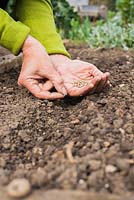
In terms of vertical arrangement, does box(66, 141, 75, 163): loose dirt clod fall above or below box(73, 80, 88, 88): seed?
above

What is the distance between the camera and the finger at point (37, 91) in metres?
1.65

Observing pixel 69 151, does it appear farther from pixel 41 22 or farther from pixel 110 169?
pixel 41 22

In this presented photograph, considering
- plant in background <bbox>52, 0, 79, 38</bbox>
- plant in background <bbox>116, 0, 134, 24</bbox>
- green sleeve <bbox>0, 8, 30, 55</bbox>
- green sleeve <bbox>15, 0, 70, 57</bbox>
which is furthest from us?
plant in background <bbox>52, 0, 79, 38</bbox>

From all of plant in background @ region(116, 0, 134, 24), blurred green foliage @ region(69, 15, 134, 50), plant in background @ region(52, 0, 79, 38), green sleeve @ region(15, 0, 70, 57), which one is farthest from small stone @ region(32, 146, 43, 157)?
plant in background @ region(52, 0, 79, 38)

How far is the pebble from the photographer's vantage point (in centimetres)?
94

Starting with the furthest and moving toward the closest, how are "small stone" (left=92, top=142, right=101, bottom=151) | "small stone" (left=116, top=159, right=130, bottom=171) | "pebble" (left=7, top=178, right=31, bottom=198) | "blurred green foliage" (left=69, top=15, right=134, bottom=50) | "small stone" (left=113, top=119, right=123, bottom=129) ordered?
"blurred green foliage" (left=69, top=15, right=134, bottom=50) → "small stone" (left=113, top=119, right=123, bottom=129) → "small stone" (left=92, top=142, right=101, bottom=151) → "small stone" (left=116, top=159, right=130, bottom=171) → "pebble" (left=7, top=178, right=31, bottom=198)

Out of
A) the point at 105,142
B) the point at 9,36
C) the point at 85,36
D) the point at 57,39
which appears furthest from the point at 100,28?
the point at 105,142

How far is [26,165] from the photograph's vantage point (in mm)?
1192

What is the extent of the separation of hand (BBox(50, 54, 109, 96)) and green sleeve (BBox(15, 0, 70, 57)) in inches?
2.6

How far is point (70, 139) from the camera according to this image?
1.33m

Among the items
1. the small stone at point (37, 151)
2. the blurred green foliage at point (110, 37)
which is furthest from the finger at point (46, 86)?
the blurred green foliage at point (110, 37)

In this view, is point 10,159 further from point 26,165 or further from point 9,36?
point 9,36

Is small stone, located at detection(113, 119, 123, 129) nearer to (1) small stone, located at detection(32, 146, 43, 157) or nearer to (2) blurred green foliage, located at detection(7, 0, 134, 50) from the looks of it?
(1) small stone, located at detection(32, 146, 43, 157)

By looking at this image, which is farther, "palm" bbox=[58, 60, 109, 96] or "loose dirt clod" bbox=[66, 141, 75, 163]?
"palm" bbox=[58, 60, 109, 96]
